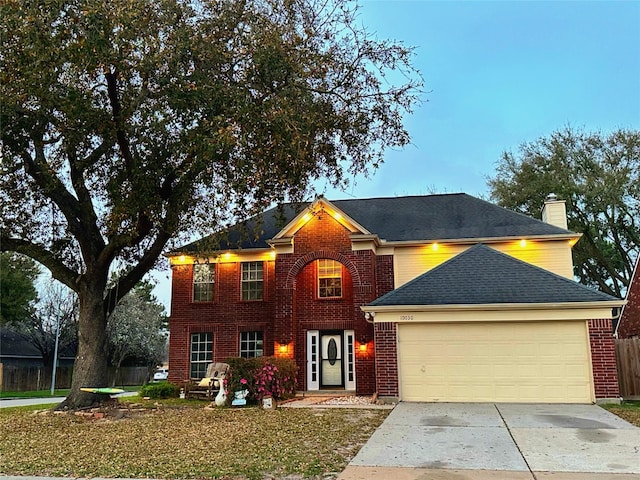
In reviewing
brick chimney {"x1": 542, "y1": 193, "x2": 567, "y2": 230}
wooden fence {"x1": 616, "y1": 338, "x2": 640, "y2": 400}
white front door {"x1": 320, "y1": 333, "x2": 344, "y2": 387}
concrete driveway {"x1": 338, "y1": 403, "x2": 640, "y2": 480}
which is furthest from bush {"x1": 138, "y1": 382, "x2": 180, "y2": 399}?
brick chimney {"x1": 542, "y1": 193, "x2": 567, "y2": 230}

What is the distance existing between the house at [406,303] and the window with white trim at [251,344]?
4 centimetres

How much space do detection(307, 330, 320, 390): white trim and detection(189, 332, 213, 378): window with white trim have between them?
4054mm

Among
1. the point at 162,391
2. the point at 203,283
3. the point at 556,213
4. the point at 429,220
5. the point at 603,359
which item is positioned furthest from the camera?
the point at 203,283

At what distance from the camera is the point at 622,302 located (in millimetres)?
12531

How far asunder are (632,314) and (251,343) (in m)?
13.3

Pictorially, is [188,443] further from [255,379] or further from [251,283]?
[251,283]

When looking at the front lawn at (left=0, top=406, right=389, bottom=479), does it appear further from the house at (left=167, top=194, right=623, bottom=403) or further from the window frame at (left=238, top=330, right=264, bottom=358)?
the window frame at (left=238, top=330, right=264, bottom=358)

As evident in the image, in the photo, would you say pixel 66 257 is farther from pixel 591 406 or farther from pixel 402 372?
pixel 591 406

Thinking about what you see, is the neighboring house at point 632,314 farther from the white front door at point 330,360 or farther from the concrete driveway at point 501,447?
the white front door at point 330,360

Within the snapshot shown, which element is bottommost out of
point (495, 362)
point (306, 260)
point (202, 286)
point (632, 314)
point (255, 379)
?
point (255, 379)

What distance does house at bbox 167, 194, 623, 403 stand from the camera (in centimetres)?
1281

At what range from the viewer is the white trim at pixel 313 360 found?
17.3 m

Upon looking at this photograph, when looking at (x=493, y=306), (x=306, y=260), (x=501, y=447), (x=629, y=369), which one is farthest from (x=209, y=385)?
(x=629, y=369)

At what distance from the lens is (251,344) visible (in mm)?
19016
